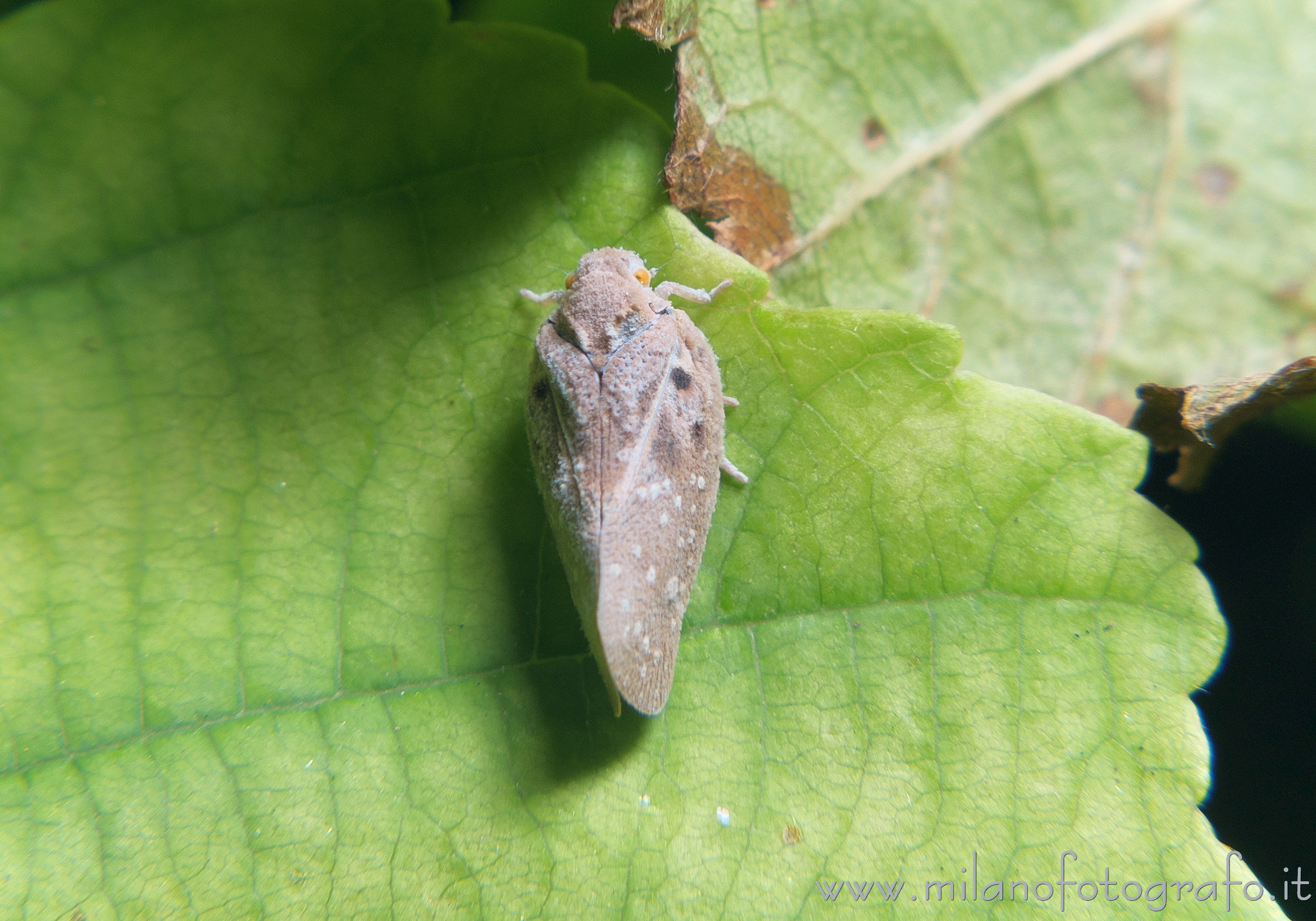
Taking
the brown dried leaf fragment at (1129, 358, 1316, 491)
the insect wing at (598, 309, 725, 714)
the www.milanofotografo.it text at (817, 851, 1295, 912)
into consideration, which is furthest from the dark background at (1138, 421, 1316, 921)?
the insect wing at (598, 309, 725, 714)

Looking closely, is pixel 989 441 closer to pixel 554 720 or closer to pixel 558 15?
pixel 554 720

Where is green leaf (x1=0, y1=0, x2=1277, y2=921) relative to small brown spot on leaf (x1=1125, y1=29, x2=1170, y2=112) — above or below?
below

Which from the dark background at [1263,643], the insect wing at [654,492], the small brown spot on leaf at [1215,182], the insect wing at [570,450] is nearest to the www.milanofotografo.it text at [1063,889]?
the dark background at [1263,643]

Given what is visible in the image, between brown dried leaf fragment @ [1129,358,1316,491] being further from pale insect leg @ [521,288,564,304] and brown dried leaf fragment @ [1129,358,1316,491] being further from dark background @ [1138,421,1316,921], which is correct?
pale insect leg @ [521,288,564,304]

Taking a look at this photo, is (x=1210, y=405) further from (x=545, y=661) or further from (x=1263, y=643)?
(x=545, y=661)

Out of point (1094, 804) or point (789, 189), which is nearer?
point (1094, 804)

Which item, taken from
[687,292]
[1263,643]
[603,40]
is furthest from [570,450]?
[1263,643]

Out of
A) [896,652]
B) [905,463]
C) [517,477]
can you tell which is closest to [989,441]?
[905,463]
